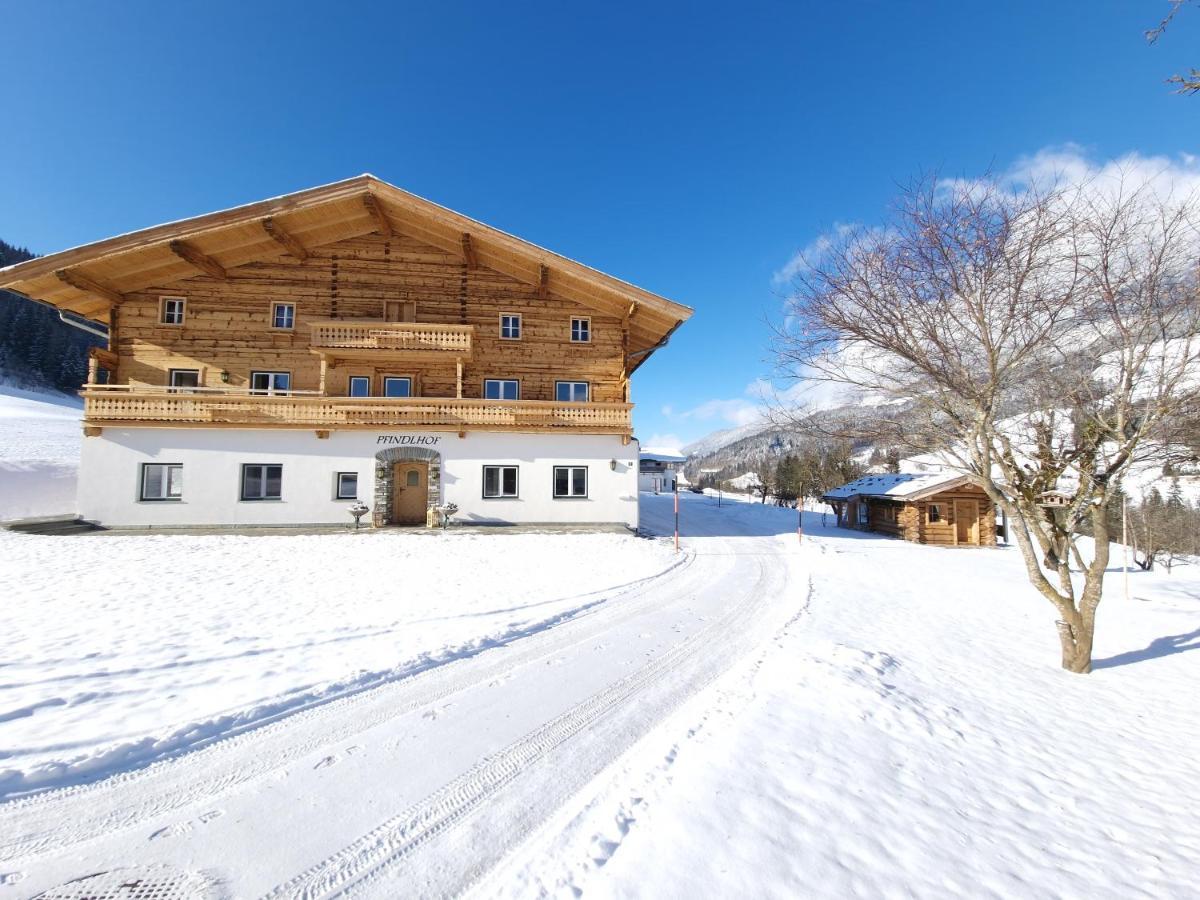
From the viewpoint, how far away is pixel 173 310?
61.1 feet

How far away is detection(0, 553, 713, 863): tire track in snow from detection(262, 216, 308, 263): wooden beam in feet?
62.9

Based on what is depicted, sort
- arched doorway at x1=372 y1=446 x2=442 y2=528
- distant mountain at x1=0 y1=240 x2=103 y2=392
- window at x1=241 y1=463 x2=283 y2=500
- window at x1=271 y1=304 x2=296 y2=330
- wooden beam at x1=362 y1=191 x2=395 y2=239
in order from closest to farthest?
window at x1=241 y1=463 x2=283 y2=500 → arched doorway at x1=372 y1=446 x2=442 y2=528 → wooden beam at x1=362 y1=191 x2=395 y2=239 → window at x1=271 y1=304 x2=296 y2=330 → distant mountain at x1=0 y1=240 x2=103 y2=392

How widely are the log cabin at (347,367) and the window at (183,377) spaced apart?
8 cm

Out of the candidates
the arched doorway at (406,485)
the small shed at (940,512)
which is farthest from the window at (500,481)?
the small shed at (940,512)

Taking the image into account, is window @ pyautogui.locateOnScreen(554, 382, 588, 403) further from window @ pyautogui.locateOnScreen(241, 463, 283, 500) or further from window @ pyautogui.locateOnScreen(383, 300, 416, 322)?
window @ pyautogui.locateOnScreen(241, 463, 283, 500)

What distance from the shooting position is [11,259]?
77.9 metres

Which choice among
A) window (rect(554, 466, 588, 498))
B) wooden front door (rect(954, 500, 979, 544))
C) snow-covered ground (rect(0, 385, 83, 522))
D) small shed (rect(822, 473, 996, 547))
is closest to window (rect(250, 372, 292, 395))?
snow-covered ground (rect(0, 385, 83, 522))

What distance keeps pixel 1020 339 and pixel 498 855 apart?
908 cm

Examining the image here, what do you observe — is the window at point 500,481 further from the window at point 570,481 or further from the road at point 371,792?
the road at point 371,792

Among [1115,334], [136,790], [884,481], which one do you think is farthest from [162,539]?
[884,481]

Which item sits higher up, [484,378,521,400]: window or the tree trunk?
[484,378,521,400]: window

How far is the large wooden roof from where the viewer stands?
16766 mm

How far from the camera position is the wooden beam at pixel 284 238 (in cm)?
1755

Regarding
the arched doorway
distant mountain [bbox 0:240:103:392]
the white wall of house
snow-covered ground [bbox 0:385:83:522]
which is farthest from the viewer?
distant mountain [bbox 0:240:103:392]
